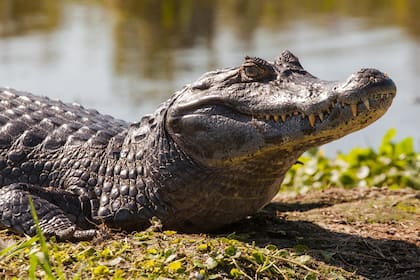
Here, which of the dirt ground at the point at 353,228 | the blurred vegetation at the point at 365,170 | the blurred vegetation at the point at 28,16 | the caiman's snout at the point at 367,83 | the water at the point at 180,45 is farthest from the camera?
the blurred vegetation at the point at 28,16

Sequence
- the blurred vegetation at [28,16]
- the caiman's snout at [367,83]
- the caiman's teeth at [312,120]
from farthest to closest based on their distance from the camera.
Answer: the blurred vegetation at [28,16]
the caiman's teeth at [312,120]
the caiman's snout at [367,83]

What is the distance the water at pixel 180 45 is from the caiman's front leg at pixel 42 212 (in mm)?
3698

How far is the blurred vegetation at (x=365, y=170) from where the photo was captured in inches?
277

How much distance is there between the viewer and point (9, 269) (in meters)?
3.88

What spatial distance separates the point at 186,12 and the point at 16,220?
15.5 meters

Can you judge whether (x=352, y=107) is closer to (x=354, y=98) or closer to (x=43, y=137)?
(x=354, y=98)

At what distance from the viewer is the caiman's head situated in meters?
4.29

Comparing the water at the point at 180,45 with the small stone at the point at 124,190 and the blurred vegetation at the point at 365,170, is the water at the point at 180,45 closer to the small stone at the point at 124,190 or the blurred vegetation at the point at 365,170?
the blurred vegetation at the point at 365,170

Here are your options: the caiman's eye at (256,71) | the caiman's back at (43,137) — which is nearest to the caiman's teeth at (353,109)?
the caiman's eye at (256,71)

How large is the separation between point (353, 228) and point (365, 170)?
2036 millimetres

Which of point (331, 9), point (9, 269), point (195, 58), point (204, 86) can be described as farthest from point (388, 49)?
point (9, 269)

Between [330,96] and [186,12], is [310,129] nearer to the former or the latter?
[330,96]

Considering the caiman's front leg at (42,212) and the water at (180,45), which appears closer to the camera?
the caiman's front leg at (42,212)

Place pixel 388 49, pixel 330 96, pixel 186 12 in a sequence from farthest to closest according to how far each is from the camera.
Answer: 1. pixel 186 12
2. pixel 388 49
3. pixel 330 96
